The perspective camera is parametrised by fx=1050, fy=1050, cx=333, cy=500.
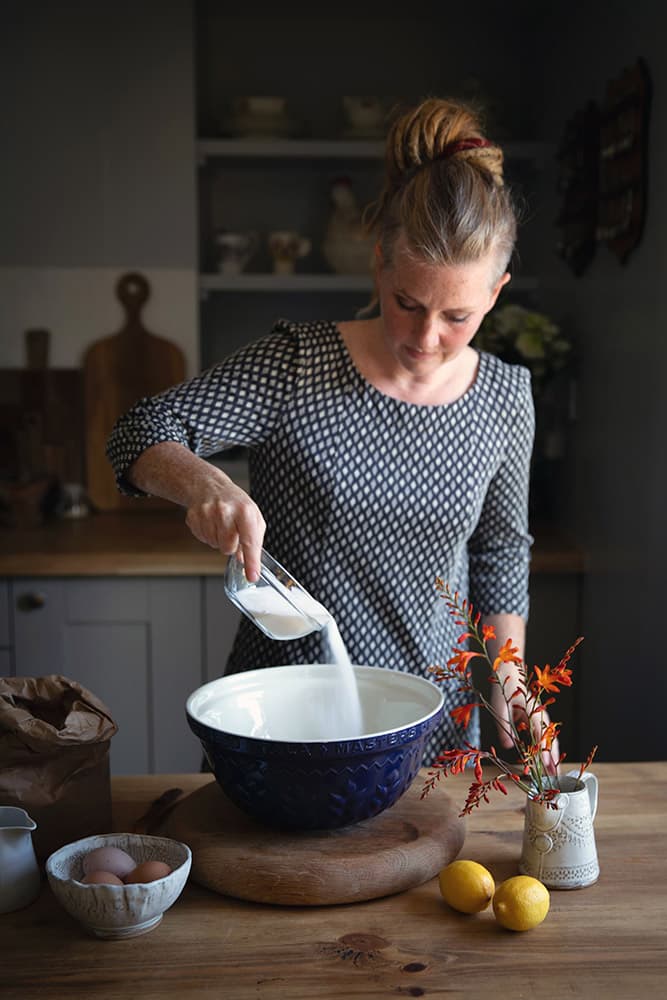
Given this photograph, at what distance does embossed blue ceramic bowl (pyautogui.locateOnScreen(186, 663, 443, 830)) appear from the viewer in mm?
1008

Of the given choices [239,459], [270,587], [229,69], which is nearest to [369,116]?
[229,69]

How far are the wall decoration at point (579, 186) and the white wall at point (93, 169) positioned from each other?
3.35 ft

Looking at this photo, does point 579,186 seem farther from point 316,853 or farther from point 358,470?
point 316,853

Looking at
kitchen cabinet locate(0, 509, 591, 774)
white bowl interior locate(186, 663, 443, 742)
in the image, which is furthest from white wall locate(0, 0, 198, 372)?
white bowl interior locate(186, 663, 443, 742)

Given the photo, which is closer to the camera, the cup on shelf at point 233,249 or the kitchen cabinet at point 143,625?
the kitchen cabinet at point 143,625

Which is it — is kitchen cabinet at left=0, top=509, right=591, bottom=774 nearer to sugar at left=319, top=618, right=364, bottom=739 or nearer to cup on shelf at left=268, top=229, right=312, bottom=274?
cup on shelf at left=268, top=229, right=312, bottom=274

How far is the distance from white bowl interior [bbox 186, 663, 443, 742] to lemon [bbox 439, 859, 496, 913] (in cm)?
22

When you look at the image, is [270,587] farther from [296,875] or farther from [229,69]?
[229,69]

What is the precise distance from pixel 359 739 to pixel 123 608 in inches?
63.9

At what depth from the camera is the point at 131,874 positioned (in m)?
0.95

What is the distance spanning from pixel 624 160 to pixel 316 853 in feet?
5.49

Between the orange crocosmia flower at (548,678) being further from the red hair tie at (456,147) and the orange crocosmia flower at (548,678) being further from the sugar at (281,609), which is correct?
the red hair tie at (456,147)

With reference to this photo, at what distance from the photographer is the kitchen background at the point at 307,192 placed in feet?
7.50

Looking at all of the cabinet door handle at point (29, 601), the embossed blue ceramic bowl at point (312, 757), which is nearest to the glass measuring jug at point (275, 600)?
the embossed blue ceramic bowl at point (312, 757)
